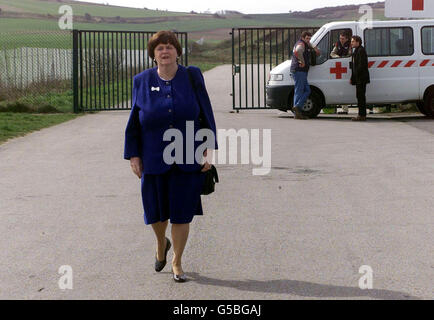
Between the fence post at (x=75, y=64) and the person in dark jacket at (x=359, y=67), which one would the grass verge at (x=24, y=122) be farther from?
the person in dark jacket at (x=359, y=67)

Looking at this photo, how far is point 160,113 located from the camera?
6523 millimetres

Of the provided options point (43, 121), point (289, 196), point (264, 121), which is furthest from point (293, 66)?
point (289, 196)

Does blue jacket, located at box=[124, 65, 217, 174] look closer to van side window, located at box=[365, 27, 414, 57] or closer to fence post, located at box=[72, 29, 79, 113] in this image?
van side window, located at box=[365, 27, 414, 57]

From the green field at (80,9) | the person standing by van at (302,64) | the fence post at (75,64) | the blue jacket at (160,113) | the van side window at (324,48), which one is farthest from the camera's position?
the green field at (80,9)

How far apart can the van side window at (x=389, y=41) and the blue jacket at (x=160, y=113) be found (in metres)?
13.7

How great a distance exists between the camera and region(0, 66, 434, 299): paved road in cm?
645
